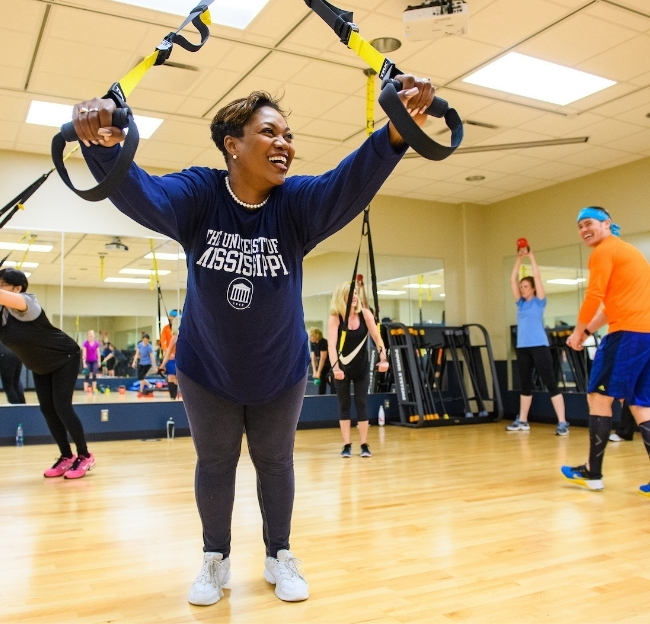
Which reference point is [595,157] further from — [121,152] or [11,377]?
[121,152]

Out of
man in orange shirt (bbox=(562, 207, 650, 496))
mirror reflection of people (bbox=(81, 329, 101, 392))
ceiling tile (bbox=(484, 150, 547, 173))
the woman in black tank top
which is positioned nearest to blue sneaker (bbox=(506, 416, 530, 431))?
the woman in black tank top

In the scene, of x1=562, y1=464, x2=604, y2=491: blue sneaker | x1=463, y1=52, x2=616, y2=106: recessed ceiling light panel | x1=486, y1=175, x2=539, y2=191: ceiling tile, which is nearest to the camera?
x1=562, y1=464, x2=604, y2=491: blue sneaker

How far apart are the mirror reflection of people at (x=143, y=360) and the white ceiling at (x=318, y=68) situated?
2618 millimetres

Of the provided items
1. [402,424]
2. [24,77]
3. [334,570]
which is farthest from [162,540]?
[402,424]

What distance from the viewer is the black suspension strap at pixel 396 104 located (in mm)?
1349

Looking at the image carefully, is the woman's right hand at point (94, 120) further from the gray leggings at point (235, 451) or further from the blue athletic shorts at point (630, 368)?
the blue athletic shorts at point (630, 368)

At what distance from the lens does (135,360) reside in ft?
29.0

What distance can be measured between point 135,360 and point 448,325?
4275 mm

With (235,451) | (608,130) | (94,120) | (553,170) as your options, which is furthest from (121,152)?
(553,170)

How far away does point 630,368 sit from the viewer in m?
3.49

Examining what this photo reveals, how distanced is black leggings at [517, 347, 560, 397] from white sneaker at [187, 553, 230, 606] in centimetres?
559

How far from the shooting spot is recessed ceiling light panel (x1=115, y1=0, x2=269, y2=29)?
4062 millimetres

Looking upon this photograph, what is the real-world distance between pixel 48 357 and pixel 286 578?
9.18ft

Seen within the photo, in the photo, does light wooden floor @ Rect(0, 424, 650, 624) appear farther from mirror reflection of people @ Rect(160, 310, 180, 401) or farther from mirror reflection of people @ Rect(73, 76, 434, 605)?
mirror reflection of people @ Rect(160, 310, 180, 401)
